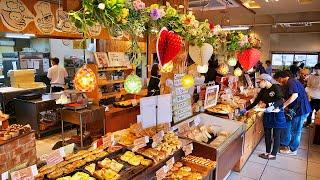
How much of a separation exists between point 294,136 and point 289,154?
1.46 feet

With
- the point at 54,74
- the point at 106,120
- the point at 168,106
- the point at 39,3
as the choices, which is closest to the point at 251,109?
the point at 168,106

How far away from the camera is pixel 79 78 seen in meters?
2.55

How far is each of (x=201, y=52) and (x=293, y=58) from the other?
11.2m

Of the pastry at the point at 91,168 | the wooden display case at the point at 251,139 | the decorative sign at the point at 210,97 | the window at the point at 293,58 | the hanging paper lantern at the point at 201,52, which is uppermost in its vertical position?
the window at the point at 293,58

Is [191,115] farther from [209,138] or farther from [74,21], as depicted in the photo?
[74,21]

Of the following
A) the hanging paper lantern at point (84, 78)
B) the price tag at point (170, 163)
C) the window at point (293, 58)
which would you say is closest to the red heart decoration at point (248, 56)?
the price tag at point (170, 163)

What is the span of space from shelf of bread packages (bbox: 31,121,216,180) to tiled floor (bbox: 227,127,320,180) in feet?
5.08

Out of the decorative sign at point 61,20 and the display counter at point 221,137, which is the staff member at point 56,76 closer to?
the decorative sign at point 61,20

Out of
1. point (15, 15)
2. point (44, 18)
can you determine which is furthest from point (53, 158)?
point (44, 18)

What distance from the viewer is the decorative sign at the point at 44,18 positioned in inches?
203

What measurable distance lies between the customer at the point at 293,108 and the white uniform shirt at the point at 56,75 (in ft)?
20.9

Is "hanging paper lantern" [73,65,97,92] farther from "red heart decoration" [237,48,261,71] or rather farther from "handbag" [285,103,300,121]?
"handbag" [285,103,300,121]

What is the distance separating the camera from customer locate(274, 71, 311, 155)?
542 centimetres

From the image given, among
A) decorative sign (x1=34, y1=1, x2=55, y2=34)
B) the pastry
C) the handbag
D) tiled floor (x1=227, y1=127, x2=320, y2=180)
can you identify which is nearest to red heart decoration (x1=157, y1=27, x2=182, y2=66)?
the pastry
